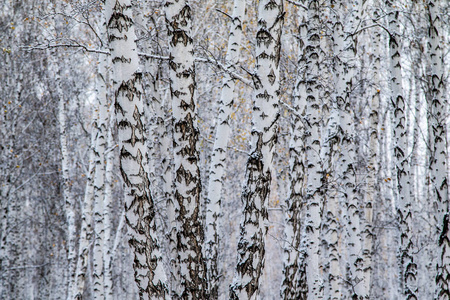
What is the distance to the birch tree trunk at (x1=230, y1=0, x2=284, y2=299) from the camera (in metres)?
3.88

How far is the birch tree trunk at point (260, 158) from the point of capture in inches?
153

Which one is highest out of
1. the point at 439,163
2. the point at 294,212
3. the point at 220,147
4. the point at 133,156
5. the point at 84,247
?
the point at 220,147

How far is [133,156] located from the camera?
3.65 metres

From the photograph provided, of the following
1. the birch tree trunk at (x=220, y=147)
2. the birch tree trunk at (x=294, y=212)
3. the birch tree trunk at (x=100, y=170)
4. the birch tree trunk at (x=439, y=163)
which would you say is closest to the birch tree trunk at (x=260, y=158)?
the birch tree trunk at (x=294, y=212)

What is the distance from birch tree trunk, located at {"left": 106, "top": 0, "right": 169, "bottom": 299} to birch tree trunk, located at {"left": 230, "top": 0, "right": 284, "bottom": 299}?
0.75m

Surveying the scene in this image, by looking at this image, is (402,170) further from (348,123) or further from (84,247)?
(84,247)

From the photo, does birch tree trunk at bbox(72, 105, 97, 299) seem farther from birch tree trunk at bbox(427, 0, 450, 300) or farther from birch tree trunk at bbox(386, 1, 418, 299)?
birch tree trunk at bbox(427, 0, 450, 300)

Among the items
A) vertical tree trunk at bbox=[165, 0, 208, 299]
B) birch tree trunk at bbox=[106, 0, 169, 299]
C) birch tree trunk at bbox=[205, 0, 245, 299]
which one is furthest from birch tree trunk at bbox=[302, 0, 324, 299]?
birch tree trunk at bbox=[106, 0, 169, 299]

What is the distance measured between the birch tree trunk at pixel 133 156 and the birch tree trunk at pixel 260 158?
75cm

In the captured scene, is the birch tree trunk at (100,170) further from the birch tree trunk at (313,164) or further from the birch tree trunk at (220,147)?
the birch tree trunk at (313,164)

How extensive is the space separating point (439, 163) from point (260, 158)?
2587 mm

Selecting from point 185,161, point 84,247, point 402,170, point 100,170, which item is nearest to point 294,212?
point 402,170

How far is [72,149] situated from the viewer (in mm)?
17875

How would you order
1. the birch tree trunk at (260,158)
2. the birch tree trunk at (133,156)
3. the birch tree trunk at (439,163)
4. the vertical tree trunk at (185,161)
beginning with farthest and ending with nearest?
the birch tree trunk at (439,163) → the vertical tree trunk at (185,161) → the birch tree trunk at (260,158) → the birch tree trunk at (133,156)
